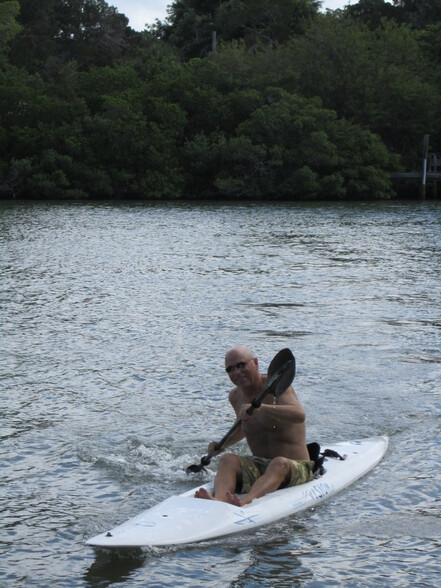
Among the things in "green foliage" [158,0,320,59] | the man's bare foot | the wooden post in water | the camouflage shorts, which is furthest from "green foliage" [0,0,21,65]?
the man's bare foot

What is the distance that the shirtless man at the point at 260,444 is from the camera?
8156 millimetres

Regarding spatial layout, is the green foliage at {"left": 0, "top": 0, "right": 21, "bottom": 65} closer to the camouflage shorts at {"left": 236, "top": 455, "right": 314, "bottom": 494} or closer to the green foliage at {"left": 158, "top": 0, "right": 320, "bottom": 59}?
the green foliage at {"left": 158, "top": 0, "right": 320, "bottom": 59}

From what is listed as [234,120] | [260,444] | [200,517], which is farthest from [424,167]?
[200,517]

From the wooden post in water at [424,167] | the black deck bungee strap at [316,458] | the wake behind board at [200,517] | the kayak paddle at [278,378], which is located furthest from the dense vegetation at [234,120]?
the wake behind board at [200,517]

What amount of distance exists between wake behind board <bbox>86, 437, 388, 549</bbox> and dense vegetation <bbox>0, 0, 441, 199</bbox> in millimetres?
41363

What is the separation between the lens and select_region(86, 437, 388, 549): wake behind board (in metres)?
7.36

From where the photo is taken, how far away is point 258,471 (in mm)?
8375

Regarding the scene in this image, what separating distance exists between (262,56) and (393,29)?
26.3 ft

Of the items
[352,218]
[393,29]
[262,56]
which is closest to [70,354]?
[352,218]

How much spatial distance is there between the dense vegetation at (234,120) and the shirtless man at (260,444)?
4115 centimetres

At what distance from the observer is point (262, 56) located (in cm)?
5822

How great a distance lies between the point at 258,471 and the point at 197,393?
15.1 feet

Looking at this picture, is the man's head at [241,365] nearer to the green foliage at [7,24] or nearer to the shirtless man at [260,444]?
the shirtless man at [260,444]

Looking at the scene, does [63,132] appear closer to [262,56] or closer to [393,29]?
[262,56]
